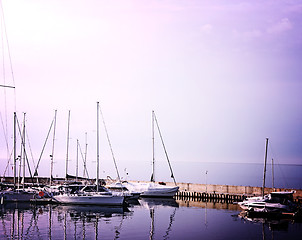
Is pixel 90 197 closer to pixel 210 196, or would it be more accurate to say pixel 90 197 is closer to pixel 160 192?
pixel 160 192

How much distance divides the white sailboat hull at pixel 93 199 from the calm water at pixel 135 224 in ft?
4.01

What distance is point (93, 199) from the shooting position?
51.5 meters

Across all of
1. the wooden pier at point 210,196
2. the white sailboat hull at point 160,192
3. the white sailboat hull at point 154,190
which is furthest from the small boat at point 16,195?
the wooden pier at point 210,196

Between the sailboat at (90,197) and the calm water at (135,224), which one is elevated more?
the sailboat at (90,197)

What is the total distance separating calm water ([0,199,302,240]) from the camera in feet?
111

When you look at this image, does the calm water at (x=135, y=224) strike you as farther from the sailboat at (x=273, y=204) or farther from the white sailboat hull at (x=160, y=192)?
the white sailboat hull at (x=160, y=192)

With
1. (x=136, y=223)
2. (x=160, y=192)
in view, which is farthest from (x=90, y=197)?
(x=160, y=192)

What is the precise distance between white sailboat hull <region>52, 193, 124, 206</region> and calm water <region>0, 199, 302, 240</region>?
Result: 1223 millimetres

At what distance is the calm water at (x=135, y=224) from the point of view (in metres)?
33.8

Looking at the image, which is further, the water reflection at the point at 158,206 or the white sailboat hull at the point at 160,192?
the white sailboat hull at the point at 160,192

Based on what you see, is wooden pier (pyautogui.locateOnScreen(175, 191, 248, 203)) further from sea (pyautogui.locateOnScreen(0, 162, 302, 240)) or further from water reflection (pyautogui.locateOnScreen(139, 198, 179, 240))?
sea (pyautogui.locateOnScreen(0, 162, 302, 240))

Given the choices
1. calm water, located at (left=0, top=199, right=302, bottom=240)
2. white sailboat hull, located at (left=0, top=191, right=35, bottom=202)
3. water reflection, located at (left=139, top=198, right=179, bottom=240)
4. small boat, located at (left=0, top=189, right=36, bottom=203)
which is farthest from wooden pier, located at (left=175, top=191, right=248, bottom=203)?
white sailboat hull, located at (left=0, top=191, right=35, bottom=202)

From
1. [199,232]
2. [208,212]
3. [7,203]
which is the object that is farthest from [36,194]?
[199,232]

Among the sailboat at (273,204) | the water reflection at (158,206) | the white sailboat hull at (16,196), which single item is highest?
the sailboat at (273,204)
